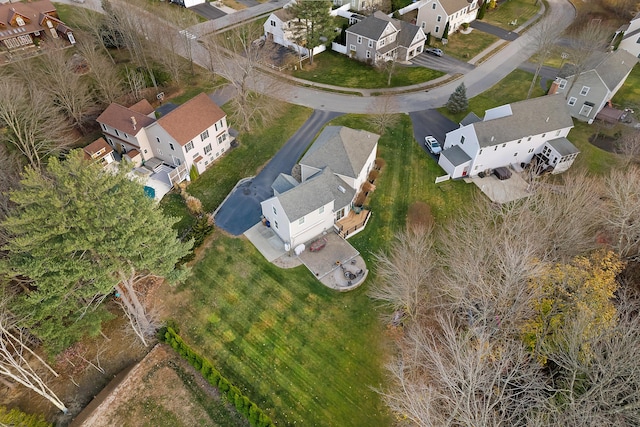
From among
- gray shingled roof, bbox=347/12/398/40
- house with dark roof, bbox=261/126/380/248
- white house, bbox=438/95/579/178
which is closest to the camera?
house with dark roof, bbox=261/126/380/248

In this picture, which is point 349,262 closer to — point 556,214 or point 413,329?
point 413,329

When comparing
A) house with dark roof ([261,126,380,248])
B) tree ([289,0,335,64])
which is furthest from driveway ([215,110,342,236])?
tree ([289,0,335,64])

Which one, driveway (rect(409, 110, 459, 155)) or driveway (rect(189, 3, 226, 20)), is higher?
driveway (rect(189, 3, 226, 20))

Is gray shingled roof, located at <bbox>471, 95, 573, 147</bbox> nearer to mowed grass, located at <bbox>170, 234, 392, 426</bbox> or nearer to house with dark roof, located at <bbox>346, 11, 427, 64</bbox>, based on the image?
mowed grass, located at <bbox>170, 234, 392, 426</bbox>

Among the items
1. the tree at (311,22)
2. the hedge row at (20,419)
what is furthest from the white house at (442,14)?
the hedge row at (20,419)

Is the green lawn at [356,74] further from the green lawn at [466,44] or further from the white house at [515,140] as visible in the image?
the white house at [515,140]

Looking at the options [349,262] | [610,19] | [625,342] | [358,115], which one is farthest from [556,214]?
[610,19]
